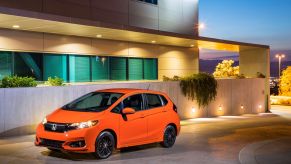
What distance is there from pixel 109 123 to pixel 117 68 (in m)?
13.7

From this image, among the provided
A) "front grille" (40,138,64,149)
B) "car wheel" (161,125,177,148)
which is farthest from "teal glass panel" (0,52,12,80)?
"car wheel" (161,125,177,148)

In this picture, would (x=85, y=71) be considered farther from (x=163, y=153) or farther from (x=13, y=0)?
(x=163, y=153)

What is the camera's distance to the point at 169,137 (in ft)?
40.2

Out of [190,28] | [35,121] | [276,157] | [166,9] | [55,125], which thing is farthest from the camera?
[190,28]

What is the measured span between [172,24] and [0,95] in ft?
50.8

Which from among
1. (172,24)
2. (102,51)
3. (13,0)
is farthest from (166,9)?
(13,0)

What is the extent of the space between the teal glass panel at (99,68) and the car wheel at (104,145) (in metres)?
12.2

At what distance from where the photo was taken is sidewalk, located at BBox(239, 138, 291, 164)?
10.5 meters

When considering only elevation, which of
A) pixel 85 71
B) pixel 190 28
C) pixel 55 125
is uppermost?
pixel 190 28

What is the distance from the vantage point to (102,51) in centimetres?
2233

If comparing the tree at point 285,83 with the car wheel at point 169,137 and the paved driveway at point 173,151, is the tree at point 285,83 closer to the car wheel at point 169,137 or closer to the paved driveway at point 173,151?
the paved driveway at point 173,151

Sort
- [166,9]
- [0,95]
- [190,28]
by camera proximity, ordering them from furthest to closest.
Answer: [190,28], [166,9], [0,95]

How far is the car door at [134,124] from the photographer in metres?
10.8

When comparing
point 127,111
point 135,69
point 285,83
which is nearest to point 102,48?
point 135,69
